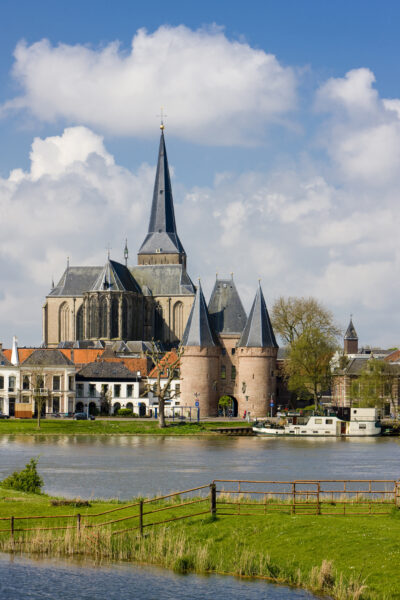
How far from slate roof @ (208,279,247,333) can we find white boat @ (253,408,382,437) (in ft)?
74.9

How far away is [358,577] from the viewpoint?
28.1 meters

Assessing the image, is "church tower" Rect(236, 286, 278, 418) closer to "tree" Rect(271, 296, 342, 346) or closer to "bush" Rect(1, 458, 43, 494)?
"tree" Rect(271, 296, 342, 346)

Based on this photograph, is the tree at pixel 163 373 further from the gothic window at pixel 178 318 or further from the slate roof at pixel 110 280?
the gothic window at pixel 178 318

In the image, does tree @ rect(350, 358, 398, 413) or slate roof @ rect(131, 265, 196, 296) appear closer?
tree @ rect(350, 358, 398, 413)

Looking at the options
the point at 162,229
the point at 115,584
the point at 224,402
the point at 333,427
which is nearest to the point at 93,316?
the point at 162,229

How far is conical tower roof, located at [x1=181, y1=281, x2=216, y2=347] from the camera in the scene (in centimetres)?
11550

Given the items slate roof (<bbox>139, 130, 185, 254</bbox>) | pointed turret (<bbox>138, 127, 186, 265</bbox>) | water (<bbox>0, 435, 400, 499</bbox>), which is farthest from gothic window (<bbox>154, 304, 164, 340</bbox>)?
water (<bbox>0, 435, 400, 499</bbox>)

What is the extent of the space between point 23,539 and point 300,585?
376 inches

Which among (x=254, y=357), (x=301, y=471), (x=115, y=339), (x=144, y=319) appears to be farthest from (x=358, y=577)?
(x=144, y=319)

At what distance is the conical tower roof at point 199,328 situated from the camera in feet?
379

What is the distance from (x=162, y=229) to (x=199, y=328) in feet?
250

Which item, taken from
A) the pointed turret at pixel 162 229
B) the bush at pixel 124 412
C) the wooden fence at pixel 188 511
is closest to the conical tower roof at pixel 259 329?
the bush at pixel 124 412

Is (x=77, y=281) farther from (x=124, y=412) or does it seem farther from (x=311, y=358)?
(x=311, y=358)

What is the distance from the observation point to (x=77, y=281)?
175375 mm
